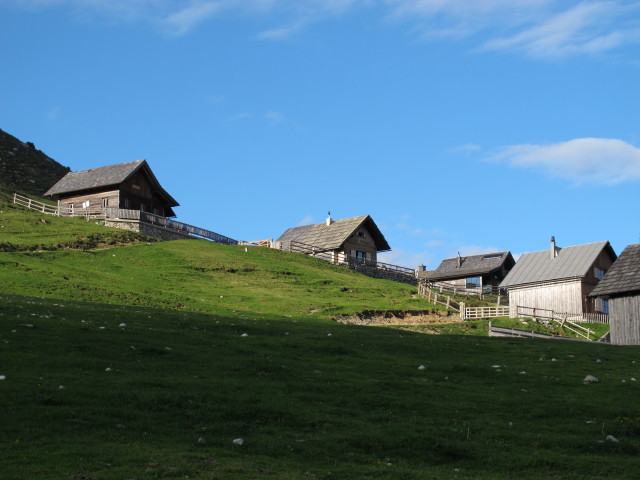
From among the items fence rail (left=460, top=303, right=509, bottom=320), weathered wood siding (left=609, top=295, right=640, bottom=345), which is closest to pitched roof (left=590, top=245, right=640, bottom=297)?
weathered wood siding (left=609, top=295, right=640, bottom=345)

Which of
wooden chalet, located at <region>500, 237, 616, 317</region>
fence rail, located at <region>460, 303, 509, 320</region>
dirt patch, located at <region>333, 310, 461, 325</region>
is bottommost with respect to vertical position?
dirt patch, located at <region>333, 310, 461, 325</region>

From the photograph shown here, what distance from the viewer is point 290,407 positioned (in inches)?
880

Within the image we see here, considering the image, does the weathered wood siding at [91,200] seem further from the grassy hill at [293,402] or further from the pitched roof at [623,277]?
the pitched roof at [623,277]

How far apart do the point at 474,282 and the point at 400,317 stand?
44.5 metres

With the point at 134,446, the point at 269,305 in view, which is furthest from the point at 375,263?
the point at 134,446

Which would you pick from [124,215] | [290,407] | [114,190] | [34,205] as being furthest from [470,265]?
[290,407]

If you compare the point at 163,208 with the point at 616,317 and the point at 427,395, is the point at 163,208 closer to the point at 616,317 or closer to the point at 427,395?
the point at 616,317

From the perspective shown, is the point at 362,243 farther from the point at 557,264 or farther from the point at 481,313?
the point at 481,313

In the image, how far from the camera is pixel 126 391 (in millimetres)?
22219

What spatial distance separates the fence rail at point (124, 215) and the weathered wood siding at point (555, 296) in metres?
35.6

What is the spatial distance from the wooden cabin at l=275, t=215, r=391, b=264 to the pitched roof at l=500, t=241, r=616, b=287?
2437 centimetres

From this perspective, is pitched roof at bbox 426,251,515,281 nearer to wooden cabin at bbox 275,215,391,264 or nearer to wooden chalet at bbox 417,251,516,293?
wooden chalet at bbox 417,251,516,293

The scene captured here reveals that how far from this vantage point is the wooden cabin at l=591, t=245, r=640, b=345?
49281 millimetres

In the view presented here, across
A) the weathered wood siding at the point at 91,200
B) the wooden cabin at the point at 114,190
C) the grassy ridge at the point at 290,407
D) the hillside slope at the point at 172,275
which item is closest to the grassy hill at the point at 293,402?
the grassy ridge at the point at 290,407
